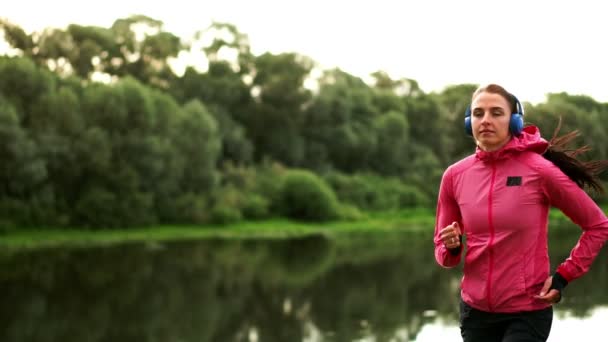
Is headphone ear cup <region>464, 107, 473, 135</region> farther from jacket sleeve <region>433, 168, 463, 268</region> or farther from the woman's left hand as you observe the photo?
the woman's left hand

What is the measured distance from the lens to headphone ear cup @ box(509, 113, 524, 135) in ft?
14.0

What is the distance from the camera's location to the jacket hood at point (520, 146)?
13.8ft

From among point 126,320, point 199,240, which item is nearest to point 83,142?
point 199,240

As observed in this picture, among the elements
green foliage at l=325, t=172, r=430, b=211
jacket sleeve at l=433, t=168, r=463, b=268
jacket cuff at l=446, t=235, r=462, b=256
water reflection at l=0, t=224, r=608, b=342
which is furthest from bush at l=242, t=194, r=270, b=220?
jacket cuff at l=446, t=235, r=462, b=256

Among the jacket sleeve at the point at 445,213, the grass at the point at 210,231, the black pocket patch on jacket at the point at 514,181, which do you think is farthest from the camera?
the grass at the point at 210,231

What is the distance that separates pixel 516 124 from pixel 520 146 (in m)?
0.13

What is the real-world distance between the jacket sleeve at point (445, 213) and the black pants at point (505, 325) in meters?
A: 0.22

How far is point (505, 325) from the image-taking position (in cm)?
424

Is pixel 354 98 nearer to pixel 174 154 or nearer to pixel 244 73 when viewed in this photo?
pixel 244 73

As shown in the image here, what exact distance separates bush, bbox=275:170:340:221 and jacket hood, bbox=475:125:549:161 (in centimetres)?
4758

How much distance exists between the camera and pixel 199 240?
42688 millimetres

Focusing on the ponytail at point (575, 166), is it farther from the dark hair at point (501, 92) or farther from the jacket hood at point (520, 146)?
the dark hair at point (501, 92)

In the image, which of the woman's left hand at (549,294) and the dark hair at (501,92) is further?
the dark hair at (501,92)

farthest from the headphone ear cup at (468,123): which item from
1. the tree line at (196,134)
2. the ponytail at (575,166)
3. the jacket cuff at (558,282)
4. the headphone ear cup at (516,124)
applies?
the tree line at (196,134)
